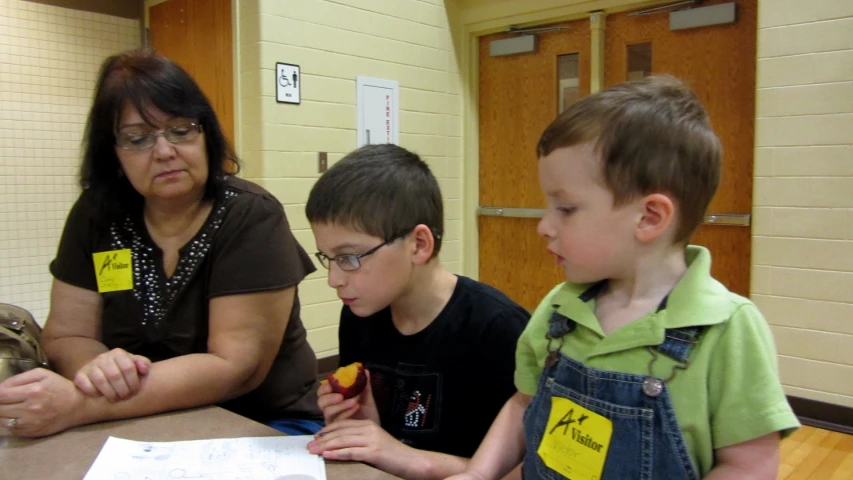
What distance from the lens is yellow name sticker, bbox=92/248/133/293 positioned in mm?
1382

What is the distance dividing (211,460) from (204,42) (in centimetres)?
318

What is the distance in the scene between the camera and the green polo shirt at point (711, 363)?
79cm

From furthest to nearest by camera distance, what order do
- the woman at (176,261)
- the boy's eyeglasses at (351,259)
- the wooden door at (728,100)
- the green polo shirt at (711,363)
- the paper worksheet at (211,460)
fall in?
the wooden door at (728,100)
the woman at (176,261)
the boy's eyeglasses at (351,259)
the paper worksheet at (211,460)
the green polo shirt at (711,363)

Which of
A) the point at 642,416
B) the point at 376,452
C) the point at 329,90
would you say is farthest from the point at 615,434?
the point at 329,90

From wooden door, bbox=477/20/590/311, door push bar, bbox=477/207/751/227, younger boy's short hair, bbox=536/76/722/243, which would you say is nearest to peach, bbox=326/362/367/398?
younger boy's short hair, bbox=536/76/722/243

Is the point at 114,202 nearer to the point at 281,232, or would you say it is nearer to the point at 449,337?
A: the point at 281,232

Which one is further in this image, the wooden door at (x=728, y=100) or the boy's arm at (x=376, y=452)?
the wooden door at (x=728, y=100)

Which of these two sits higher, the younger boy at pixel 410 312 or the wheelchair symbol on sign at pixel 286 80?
the wheelchair symbol on sign at pixel 286 80

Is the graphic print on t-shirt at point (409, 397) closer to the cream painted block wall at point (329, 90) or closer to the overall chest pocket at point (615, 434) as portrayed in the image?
the overall chest pocket at point (615, 434)

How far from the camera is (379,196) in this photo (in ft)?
3.80

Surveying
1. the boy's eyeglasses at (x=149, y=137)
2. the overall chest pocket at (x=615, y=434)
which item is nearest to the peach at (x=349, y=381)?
the overall chest pocket at (x=615, y=434)

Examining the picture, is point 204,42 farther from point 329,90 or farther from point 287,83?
point 329,90

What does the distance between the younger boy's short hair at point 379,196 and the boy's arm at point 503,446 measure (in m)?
Answer: 0.33

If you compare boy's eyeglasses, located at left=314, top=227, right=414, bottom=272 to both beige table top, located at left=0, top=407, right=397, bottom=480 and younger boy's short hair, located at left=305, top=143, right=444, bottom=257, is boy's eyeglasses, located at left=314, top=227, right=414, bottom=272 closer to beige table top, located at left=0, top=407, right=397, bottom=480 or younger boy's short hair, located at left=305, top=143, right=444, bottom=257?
younger boy's short hair, located at left=305, top=143, right=444, bottom=257
